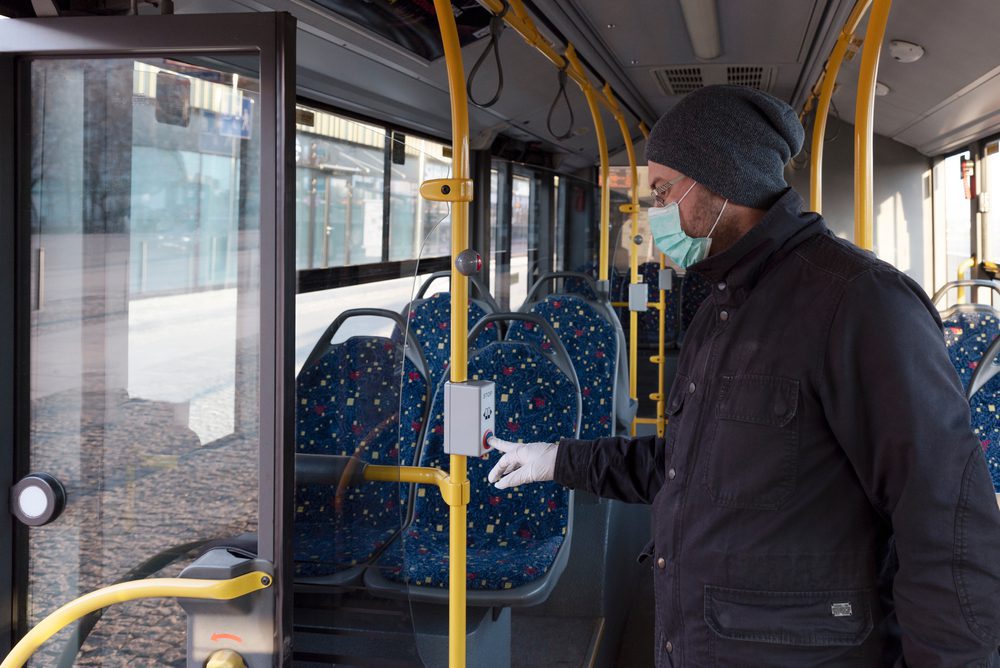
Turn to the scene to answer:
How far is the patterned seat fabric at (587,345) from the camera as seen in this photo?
12.4 ft

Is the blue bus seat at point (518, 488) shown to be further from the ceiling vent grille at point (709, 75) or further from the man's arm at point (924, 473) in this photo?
the ceiling vent grille at point (709, 75)

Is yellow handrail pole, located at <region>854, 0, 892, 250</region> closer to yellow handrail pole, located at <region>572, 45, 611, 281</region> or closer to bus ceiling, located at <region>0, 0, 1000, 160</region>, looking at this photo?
bus ceiling, located at <region>0, 0, 1000, 160</region>

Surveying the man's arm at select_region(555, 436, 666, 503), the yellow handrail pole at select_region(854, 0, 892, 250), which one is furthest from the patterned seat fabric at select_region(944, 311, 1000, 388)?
the man's arm at select_region(555, 436, 666, 503)

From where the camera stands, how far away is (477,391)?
172 centimetres

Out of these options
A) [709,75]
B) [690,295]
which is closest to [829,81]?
[709,75]

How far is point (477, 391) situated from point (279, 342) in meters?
0.50

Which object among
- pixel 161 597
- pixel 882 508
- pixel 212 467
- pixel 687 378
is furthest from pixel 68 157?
pixel 882 508

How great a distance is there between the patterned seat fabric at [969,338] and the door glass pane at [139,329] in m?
2.87

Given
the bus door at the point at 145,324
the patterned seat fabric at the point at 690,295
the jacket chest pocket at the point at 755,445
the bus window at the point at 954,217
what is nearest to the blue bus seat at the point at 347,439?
the bus door at the point at 145,324

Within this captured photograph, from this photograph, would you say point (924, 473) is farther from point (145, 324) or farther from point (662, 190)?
point (145, 324)

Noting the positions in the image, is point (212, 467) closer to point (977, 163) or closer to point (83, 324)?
point (83, 324)

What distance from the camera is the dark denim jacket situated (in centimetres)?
121

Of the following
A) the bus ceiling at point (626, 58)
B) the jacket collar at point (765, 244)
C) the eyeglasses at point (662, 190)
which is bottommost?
the jacket collar at point (765, 244)

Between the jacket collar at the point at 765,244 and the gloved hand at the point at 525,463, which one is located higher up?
the jacket collar at the point at 765,244
